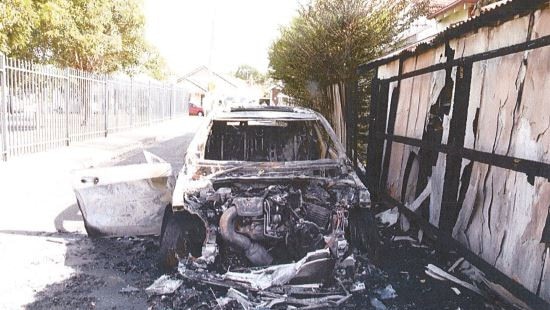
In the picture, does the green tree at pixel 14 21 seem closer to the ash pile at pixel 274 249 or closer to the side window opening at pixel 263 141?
the side window opening at pixel 263 141

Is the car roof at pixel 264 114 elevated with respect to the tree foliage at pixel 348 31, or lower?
lower

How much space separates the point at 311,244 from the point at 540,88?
2142mm

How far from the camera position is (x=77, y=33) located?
1828cm

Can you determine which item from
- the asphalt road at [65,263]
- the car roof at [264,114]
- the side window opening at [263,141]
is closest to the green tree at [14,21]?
the asphalt road at [65,263]

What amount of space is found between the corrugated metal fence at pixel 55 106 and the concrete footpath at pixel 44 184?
1.57ft

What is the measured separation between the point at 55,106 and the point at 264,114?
10.2m

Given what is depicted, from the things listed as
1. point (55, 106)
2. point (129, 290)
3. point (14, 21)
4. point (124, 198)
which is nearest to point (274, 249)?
point (129, 290)

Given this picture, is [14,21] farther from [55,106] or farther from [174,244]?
[174,244]

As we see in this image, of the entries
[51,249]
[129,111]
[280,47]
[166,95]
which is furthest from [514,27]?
[166,95]

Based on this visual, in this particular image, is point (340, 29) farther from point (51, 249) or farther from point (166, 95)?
point (166, 95)

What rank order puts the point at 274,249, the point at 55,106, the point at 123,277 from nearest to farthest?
1. the point at 274,249
2. the point at 123,277
3. the point at 55,106

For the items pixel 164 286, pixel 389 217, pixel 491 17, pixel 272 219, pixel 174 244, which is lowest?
pixel 164 286

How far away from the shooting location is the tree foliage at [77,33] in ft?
45.2

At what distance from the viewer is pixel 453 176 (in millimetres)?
4637
